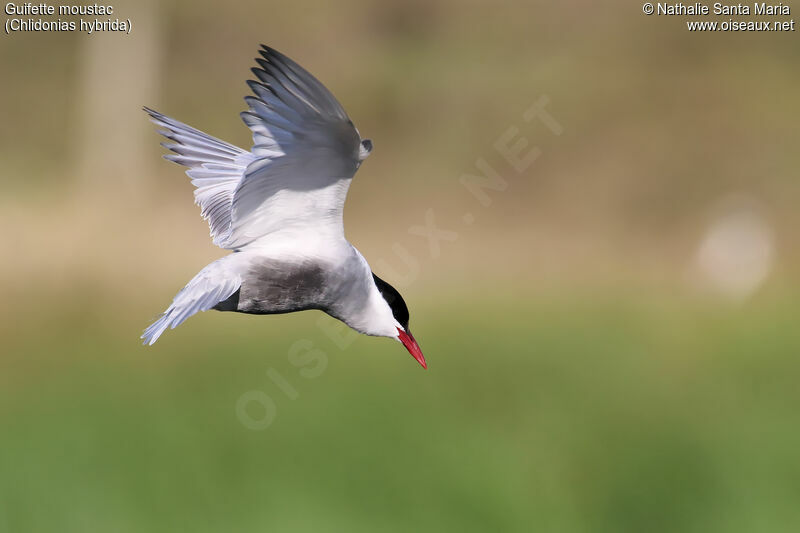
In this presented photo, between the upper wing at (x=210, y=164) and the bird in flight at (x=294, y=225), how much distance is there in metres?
0.41

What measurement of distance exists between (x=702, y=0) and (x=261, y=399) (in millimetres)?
5336

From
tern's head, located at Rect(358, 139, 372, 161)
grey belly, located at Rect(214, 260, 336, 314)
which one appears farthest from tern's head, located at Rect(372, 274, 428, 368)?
tern's head, located at Rect(358, 139, 372, 161)

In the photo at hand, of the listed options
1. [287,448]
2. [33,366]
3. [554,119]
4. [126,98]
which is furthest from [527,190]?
[33,366]

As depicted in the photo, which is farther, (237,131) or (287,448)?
(237,131)

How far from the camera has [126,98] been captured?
8.76 metres

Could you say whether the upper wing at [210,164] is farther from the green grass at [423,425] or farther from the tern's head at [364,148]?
the green grass at [423,425]

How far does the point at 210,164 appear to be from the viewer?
9.62ft

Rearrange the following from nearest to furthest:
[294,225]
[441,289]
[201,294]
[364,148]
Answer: [201,294], [364,148], [294,225], [441,289]

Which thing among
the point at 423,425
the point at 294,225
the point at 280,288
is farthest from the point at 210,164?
the point at 423,425

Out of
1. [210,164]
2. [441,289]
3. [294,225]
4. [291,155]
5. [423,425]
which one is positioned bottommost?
[423,425]

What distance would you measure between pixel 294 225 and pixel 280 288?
0.18 metres

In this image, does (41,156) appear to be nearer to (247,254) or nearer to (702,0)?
(702,0)

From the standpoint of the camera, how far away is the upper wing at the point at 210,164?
9.41ft

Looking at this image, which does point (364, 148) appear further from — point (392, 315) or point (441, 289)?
point (441, 289)
